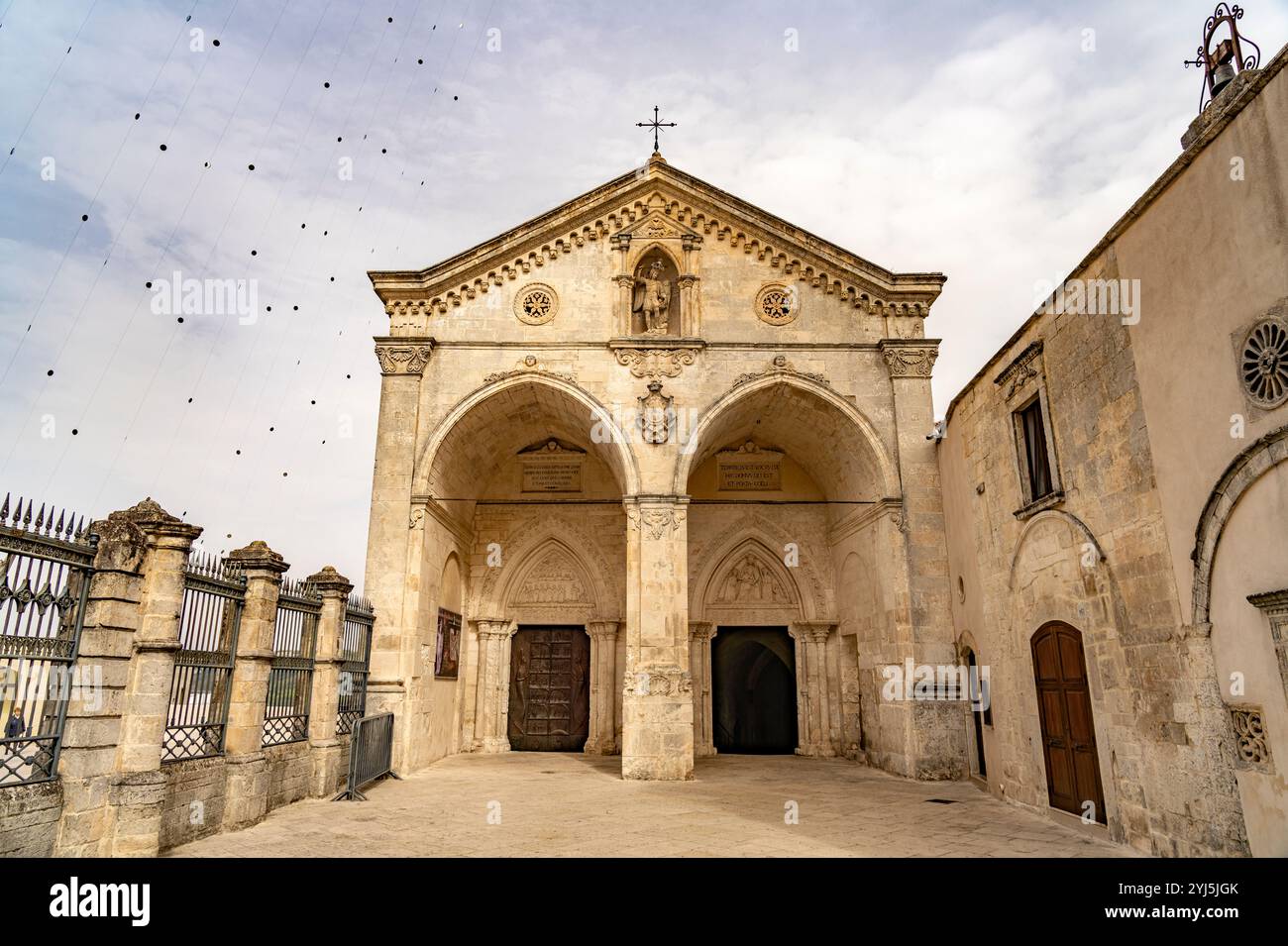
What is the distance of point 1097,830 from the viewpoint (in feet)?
25.9

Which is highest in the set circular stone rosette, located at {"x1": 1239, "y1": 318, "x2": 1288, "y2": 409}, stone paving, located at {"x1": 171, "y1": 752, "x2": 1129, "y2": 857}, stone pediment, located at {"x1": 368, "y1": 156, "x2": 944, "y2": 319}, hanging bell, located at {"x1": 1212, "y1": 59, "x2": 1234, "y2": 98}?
stone pediment, located at {"x1": 368, "y1": 156, "x2": 944, "y2": 319}

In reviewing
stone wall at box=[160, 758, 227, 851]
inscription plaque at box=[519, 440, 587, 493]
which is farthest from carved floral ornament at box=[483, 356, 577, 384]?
stone wall at box=[160, 758, 227, 851]

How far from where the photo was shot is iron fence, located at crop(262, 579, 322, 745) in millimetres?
9391

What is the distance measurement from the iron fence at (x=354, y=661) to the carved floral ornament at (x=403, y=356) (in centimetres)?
430

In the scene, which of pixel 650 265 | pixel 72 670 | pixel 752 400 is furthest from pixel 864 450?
pixel 72 670

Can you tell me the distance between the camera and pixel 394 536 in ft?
42.9

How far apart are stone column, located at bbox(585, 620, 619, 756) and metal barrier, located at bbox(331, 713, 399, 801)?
197 inches

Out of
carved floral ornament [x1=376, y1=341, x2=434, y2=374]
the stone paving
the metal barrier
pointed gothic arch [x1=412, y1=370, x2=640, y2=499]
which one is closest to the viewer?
the stone paving

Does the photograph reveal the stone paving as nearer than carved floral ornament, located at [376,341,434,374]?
Yes

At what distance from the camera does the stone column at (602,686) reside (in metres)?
16.1

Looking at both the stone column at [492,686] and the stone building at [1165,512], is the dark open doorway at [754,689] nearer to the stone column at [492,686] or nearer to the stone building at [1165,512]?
the stone column at [492,686]

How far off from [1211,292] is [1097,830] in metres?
5.56

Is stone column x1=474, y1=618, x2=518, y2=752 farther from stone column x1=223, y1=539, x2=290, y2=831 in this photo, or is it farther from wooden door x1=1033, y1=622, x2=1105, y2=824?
wooden door x1=1033, y1=622, x2=1105, y2=824

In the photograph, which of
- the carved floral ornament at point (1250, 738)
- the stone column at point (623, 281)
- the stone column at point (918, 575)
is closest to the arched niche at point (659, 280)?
the stone column at point (623, 281)
